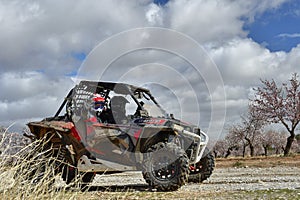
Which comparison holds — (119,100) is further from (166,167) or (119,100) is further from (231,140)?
(231,140)

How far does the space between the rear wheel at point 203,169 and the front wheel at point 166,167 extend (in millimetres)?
2133

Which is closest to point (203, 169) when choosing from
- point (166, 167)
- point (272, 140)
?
point (166, 167)

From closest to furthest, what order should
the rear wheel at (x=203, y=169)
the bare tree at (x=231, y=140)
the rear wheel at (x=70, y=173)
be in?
the rear wheel at (x=70, y=173)
the rear wheel at (x=203, y=169)
the bare tree at (x=231, y=140)

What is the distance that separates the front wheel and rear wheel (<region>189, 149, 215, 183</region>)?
2.13m

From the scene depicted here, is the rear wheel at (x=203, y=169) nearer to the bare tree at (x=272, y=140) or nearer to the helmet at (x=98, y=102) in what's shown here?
the helmet at (x=98, y=102)

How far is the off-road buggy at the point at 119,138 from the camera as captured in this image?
9984 millimetres

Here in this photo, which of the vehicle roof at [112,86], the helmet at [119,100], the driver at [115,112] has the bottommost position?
the driver at [115,112]

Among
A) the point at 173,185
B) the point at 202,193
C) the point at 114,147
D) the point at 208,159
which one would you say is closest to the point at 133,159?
the point at 114,147

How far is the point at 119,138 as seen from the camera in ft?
33.6

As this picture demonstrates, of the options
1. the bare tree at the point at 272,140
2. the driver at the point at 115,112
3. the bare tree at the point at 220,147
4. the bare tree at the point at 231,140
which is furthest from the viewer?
the bare tree at the point at 220,147

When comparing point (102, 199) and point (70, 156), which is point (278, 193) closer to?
point (102, 199)

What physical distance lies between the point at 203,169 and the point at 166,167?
2.42m

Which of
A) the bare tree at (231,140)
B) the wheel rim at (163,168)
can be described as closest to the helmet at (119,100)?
the wheel rim at (163,168)

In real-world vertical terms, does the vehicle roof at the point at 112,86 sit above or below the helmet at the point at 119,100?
above
